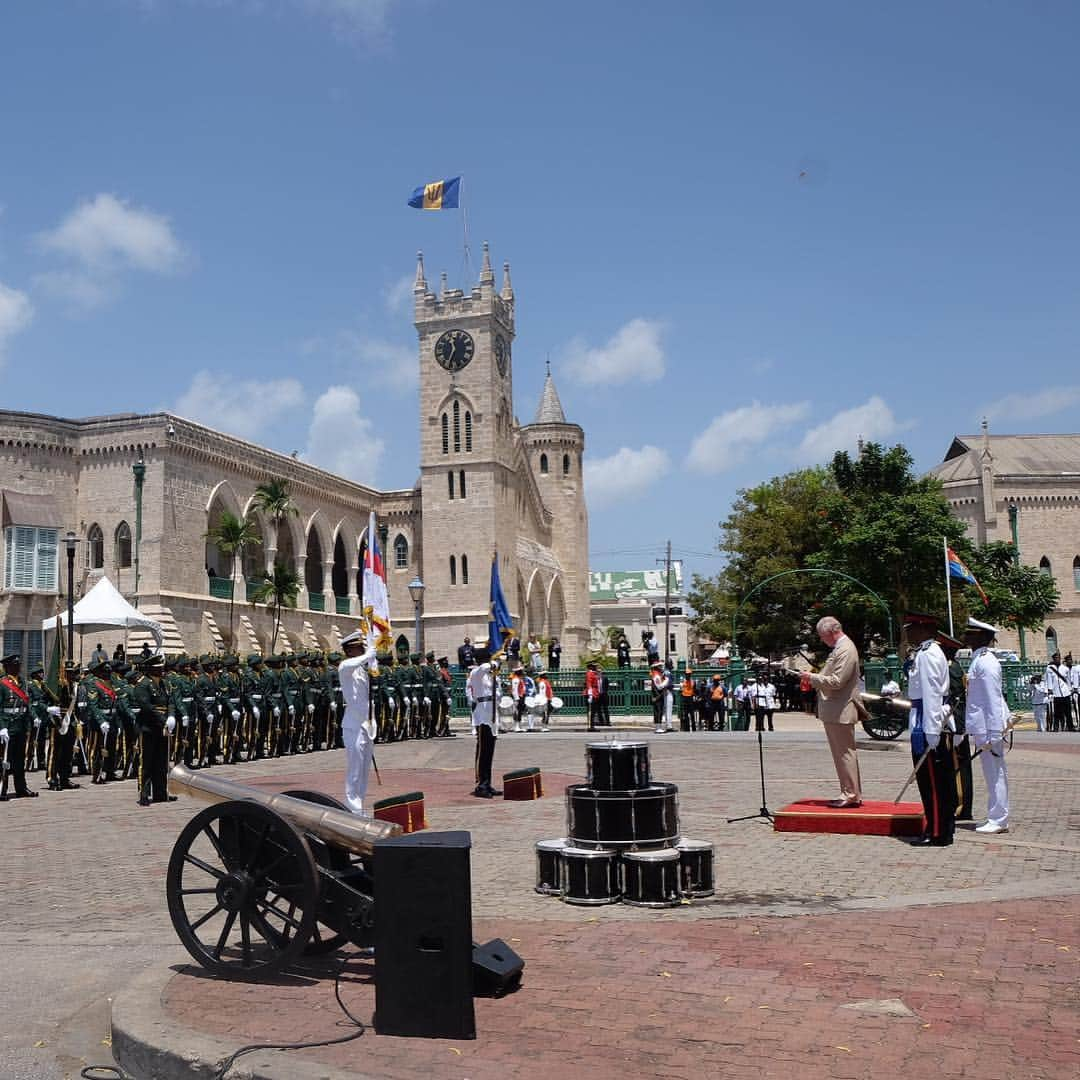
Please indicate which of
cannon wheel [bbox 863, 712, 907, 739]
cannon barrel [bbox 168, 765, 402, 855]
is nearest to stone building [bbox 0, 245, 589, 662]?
cannon wheel [bbox 863, 712, 907, 739]

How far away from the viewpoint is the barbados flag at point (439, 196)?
50.9 metres

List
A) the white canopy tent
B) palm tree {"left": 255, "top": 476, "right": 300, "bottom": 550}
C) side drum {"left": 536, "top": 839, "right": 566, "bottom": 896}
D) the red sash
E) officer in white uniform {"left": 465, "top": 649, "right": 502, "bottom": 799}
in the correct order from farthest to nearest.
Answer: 1. palm tree {"left": 255, "top": 476, "right": 300, "bottom": 550}
2. the white canopy tent
3. the red sash
4. officer in white uniform {"left": 465, "top": 649, "right": 502, "bottom": 799}
5. side drum {"left": 536, "top": 839, "right": 566, "bottom": 896}

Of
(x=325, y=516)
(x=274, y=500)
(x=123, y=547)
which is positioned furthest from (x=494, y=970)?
(x=325, y=516)

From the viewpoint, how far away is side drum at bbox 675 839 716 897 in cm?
757

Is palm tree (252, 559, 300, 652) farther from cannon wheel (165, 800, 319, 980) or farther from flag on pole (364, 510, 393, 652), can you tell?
cannon wheel (165, 800, 319, 980)

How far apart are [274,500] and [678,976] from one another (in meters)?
43.6

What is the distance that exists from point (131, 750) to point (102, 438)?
25380mm

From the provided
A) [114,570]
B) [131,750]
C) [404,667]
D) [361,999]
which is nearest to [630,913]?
[361,999]

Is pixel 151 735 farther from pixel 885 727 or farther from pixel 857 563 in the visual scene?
pixel 857 563

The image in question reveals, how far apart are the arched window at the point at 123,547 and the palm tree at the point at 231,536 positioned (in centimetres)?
327

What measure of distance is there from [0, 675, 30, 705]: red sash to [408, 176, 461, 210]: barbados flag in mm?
38614

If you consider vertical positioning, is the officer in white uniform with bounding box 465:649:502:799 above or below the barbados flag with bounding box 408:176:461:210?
below

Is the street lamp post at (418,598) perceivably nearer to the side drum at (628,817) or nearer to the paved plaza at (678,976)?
the paved plaza at (678,976)

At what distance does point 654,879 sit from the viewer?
7.45 metres
